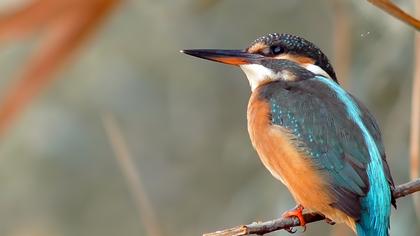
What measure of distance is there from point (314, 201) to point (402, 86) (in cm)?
149

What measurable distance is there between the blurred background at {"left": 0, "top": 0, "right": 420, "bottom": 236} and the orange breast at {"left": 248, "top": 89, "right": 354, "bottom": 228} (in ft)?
4.86

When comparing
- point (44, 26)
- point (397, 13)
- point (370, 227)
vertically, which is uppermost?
point (44, 26)

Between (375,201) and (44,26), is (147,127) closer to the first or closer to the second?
(44,26)

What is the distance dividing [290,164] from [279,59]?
1.19ft

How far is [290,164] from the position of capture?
262 cm

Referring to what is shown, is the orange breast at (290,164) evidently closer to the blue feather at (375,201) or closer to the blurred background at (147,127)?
the blue feather at (375,201)

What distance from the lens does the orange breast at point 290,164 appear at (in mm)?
2564

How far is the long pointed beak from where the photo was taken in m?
2.80

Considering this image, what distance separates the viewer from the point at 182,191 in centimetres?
465

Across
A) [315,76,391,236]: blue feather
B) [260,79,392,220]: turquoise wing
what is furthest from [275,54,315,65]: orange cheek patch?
[315,76,391,236]: blue feather

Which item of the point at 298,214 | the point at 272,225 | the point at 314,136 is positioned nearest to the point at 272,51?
the point at 314,136

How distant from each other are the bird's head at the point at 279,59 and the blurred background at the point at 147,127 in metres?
1.36

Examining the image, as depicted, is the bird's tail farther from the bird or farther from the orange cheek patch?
the orange cheek patch

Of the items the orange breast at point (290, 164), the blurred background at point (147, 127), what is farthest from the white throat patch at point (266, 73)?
the blurred background at point (147, 127)
